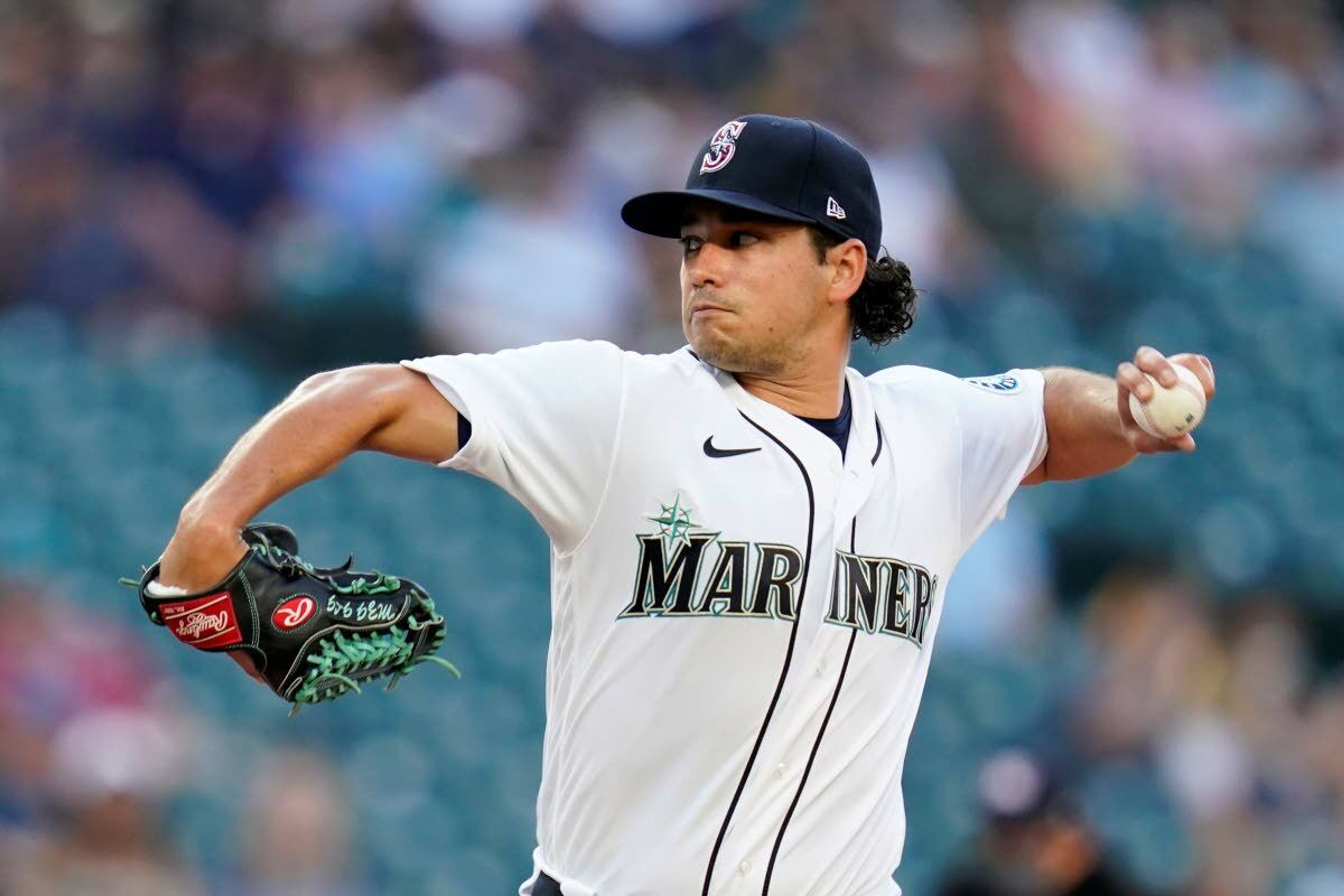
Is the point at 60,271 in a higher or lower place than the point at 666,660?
higher

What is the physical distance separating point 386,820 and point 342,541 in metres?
1.08

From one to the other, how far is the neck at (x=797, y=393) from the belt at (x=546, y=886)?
2.87ft

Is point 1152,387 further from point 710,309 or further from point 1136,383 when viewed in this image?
point 710,309

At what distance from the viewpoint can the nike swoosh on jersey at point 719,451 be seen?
330cm

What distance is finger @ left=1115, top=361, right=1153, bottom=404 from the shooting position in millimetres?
3334

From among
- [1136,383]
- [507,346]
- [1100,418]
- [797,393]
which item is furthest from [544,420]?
[507,346]

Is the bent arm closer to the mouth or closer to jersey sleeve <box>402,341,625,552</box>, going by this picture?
jersey sleeve <box>402,341,625,552</box>

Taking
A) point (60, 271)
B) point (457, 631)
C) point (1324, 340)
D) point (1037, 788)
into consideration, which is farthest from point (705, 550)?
point (1324, 340)

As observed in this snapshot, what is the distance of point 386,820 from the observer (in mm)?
6523

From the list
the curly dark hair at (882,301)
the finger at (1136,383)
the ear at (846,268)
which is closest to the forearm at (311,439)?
the ear at (846,268)

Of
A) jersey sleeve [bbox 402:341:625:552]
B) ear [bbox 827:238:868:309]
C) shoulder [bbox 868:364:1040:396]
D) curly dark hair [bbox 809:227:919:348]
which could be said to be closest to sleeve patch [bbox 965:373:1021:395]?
shoulder [bbox 868:364:1040:396]

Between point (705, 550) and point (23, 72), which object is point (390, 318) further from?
point (705, 550)

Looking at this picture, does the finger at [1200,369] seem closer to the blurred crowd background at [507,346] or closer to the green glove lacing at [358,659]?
the green glove lacing at [358,659]

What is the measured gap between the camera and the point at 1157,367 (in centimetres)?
336
